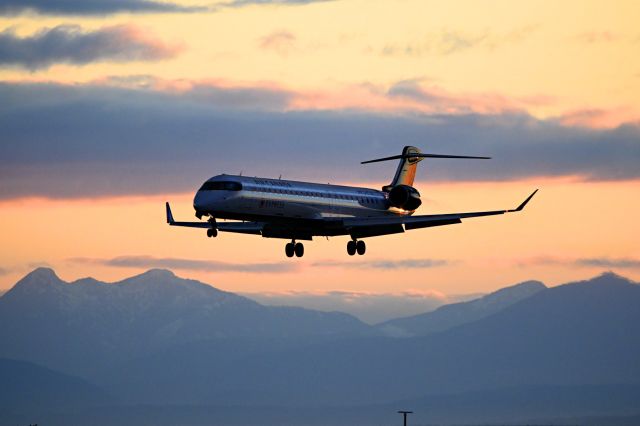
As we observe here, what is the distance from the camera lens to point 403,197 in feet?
440

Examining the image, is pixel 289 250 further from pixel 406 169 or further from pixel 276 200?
pixel 406 169

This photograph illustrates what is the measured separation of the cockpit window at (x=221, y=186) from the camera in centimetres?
11325

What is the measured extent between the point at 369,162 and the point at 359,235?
16467 mm

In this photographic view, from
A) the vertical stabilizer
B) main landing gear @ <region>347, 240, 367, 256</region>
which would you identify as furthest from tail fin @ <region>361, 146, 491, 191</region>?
main landing gear @ <region>347, 240, 367, 256</region>

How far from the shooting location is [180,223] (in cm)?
12838

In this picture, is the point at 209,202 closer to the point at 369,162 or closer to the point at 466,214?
the point at 466,214

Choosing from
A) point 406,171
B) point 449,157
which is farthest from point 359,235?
point 406,171

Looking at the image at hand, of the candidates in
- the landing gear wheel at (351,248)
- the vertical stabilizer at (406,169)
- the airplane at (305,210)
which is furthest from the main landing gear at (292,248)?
the vertical stabilizer at (406,169)

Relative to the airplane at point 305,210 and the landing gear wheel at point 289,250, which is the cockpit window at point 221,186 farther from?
the landing gear wheel at point 289,250

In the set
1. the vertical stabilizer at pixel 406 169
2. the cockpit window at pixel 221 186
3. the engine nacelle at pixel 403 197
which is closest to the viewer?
the cockpit window at pixel 221 186

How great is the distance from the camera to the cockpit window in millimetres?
113250

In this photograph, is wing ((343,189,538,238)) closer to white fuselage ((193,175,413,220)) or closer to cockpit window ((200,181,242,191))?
white fuselage ((193,175,413,220))

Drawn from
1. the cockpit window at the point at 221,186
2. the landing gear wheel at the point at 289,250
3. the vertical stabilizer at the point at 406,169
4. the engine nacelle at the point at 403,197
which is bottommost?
the landing gear wheel at the point at 289,250

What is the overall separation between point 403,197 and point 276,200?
20.1 meters
